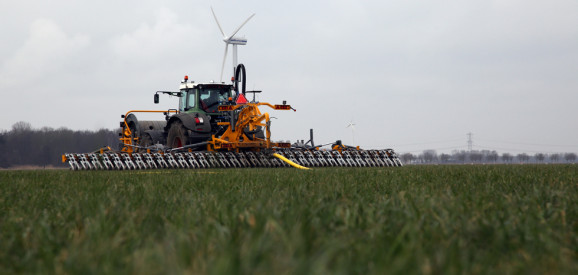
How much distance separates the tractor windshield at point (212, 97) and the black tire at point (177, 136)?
3.61 ft

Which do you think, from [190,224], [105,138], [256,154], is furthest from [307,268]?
[105,138]

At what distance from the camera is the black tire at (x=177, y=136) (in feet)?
67.3

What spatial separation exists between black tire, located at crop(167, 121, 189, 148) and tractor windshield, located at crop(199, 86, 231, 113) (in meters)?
1.10

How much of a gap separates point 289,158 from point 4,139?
77.0 m

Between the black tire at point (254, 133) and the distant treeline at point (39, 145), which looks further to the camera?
the distant treeline at point (39, 145)

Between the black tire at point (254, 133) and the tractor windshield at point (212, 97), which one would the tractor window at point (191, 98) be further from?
the black tire at point (254, 133)

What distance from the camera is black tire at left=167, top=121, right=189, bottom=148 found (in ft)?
67.3

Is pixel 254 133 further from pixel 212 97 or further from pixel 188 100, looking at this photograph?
pixel 188 100

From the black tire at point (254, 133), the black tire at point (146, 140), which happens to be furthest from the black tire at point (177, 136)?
the black tire at point (254, 133)

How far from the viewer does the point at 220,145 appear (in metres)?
19.5

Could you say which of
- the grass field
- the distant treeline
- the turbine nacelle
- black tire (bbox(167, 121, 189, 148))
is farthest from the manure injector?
the distant treeline

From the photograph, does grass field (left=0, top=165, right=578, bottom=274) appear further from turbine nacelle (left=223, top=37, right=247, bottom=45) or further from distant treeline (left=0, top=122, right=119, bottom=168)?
distant treeline (left=0, top=122, right=119, bottom=168)

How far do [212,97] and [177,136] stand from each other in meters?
1.91

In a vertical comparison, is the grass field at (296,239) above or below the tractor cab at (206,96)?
below
